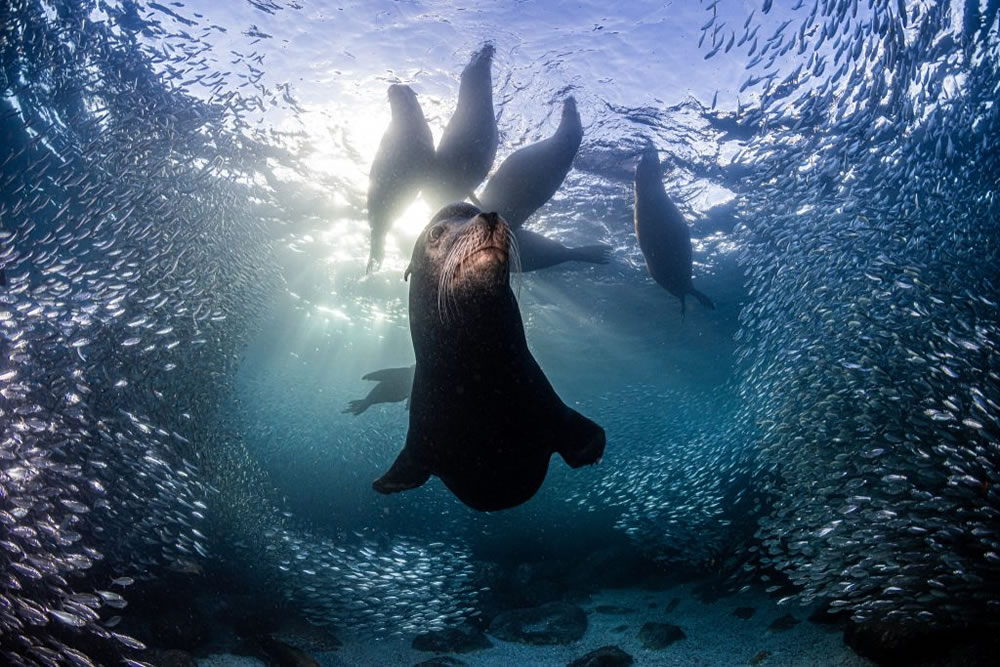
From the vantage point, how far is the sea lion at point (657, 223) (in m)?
6.26

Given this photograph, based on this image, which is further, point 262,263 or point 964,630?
point 262,263

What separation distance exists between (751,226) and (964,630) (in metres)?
8.39

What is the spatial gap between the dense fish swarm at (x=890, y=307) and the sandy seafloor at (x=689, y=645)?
109 centimetres

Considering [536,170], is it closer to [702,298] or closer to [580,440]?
[580,440]

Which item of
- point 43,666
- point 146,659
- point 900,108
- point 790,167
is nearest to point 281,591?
point 146,659

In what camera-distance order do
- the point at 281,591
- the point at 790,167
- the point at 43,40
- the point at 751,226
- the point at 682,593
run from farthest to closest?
1. the point at 682,593
2. the point at 751,226
3. the point at 281,591
4. the point at 790,167
5. the point at 43,40

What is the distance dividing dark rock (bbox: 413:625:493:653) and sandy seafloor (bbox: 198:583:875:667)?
0.14 m

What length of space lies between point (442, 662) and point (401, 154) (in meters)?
8.73

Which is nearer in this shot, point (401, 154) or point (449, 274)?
point (449, 274)

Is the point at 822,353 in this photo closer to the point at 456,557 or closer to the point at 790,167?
the point at 790,167

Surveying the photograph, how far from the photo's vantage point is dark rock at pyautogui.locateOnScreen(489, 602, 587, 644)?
10.6 metres

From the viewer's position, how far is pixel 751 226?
39.5 feet

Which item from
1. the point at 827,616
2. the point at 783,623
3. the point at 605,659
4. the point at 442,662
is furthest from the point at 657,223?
the point at 442,662

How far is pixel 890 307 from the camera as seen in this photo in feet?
21.8
